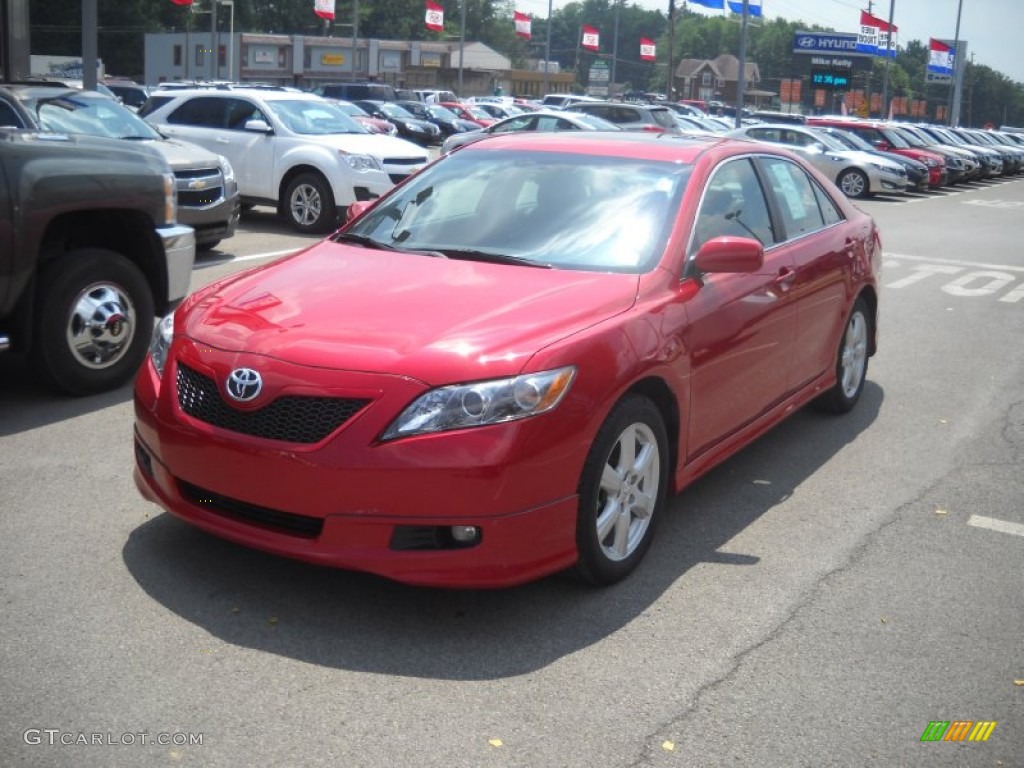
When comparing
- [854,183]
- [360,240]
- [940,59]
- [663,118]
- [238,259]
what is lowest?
[238,259]

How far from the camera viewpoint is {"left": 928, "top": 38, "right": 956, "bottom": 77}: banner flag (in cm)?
7131

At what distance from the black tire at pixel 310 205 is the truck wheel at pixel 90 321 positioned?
310 inches

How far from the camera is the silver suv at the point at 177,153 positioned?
36.7 ft

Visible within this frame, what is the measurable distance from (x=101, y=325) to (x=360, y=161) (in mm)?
8409

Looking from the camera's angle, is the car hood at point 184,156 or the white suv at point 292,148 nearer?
the car hood at point 184,156

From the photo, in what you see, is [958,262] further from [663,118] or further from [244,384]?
[663,118]

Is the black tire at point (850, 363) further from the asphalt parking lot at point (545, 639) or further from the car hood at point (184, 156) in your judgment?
the car hood at point (184, 156)

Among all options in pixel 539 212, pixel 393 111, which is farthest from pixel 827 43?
pixel 539 212

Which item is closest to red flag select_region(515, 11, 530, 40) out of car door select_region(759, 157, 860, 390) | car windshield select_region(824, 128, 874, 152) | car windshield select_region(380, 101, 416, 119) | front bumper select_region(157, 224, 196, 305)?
car windshield select_region(380, 101, 416, 119)

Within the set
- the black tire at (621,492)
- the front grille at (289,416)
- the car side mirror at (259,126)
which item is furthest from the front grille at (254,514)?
the car side mirror at (259,126)

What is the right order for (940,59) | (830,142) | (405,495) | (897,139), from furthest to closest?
(940,59) → (897,139) → (830,142) → (405,495)

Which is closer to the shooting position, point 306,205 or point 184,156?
point 184,156

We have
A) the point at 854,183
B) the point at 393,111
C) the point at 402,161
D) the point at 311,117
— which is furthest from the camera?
the point at 393,111

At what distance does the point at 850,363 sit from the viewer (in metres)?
7.11
